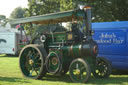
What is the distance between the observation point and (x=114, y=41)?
30.3 ft

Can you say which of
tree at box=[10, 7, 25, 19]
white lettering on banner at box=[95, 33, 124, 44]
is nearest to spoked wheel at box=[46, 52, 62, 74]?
white lettering on banner at box=[95, 33, 124, 44]

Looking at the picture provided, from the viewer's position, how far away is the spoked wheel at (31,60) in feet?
25.6

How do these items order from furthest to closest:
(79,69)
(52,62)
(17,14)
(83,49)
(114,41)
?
1. (17,14)
2. (114,41)
3. (52,62)
4. (83,49)
5. (79,69)

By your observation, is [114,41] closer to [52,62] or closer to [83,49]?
[83,49]

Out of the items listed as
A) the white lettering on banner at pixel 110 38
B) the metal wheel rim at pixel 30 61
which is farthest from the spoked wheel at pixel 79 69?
the white lettering on banner at pixel 110 38

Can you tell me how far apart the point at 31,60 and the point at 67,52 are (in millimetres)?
1469

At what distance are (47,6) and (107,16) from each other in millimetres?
14454

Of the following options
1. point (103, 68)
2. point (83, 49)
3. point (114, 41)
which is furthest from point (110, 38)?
point (83, 49)

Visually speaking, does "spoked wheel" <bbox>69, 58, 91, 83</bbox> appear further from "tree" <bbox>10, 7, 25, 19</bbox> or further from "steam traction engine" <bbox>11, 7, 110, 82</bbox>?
"tree" <bbox>10, 7, 25, 19</bbox>

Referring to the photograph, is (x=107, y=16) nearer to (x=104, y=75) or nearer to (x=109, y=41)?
(x=109, y=41)

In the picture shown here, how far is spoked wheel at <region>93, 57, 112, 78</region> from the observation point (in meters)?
7.89

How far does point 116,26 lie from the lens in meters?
9.20

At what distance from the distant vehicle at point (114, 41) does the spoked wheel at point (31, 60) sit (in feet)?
10.1

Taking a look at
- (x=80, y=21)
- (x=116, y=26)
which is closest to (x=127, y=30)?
(x=116, y=26)
